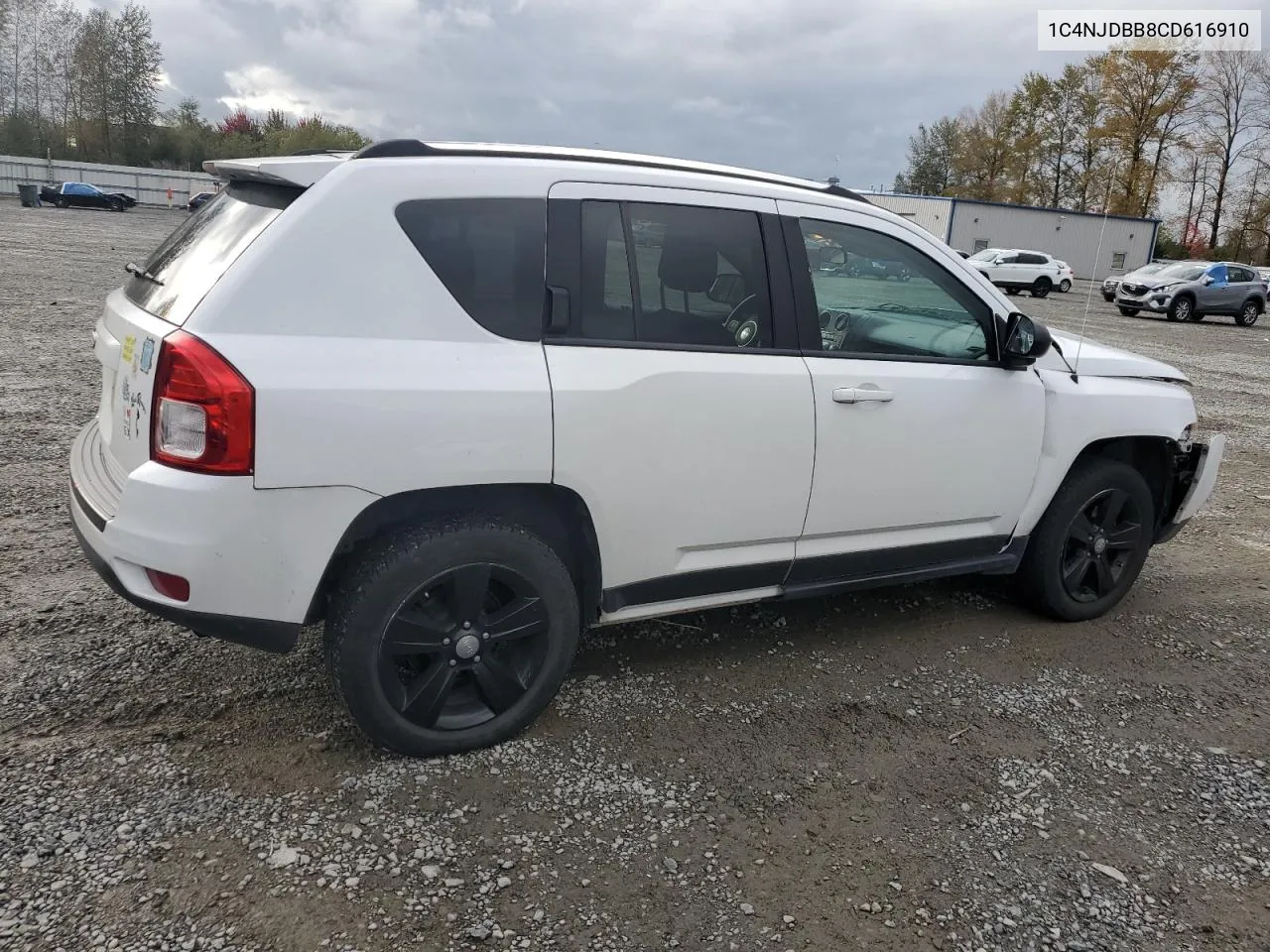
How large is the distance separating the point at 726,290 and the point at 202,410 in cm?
177

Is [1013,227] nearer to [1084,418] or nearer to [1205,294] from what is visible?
[1205,294]

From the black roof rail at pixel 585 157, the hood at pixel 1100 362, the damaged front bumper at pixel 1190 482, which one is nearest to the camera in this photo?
the black roof rail at pixel 585 157

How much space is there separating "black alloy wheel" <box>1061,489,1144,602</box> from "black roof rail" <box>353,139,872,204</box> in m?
1.86

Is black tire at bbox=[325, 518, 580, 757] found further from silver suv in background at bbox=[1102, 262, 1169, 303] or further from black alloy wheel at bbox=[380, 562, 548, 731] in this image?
silver suv in background at bbox=[1102, 262, 1169, 303]

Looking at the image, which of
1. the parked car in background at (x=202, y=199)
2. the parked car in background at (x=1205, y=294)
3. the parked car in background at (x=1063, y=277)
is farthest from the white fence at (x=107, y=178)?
the parked car in background at (x=202, y=199)

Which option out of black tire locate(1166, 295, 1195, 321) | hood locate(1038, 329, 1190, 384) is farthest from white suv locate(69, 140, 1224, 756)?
black tire locate(1166, 295, 1195, 321)

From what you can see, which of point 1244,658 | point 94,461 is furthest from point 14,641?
point 1244,658

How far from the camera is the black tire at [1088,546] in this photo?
427 centimetres

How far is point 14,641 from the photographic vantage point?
355 centimetres

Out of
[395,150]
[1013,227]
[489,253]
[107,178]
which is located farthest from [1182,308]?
[107,178]

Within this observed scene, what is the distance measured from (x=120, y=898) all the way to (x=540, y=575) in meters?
1.41

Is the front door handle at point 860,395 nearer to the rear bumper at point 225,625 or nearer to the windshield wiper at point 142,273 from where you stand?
the rear bumper at point 225,625

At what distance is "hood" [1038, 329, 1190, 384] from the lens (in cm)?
417

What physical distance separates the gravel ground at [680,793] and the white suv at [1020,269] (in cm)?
3185
